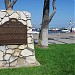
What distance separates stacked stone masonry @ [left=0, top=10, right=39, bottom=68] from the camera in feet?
28.2

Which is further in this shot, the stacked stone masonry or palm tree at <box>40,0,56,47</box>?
palm tree at <box>40,0,56,47</box>

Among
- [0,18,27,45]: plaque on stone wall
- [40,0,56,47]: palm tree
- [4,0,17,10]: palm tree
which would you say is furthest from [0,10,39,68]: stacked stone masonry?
[40,0,56,47]: palm tree

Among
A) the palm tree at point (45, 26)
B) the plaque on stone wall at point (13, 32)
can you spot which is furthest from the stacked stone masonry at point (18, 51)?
the palm tree at point (45, 26)

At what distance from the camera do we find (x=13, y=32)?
8758 mm

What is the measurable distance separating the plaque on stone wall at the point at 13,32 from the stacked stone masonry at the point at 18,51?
14 centimetres

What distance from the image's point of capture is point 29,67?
8297 millimetres

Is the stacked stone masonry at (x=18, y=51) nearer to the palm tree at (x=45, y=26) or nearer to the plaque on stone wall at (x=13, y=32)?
the plaque on stone wall at (x=13, y=32)

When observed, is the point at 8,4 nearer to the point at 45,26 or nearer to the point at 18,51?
the point at 45,26

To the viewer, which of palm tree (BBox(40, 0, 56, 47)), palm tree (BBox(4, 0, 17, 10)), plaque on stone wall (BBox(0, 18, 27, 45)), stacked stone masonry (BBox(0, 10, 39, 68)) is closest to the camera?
stacked stone masonry (BBox(0, 10, 39, 68))

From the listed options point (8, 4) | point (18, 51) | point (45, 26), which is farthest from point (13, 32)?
point (45, 26)

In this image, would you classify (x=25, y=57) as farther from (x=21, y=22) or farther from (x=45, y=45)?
(x=45, y=45)

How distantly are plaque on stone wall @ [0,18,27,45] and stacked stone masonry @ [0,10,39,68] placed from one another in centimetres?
14

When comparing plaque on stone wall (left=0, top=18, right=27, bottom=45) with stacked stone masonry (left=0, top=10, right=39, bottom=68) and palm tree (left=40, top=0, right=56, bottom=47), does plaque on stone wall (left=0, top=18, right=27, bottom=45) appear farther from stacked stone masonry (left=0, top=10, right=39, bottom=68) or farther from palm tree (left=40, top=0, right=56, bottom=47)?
palm tree (left=40, top=0, right=56, bottom=47)

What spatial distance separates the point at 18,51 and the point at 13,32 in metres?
0.71
